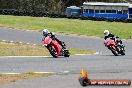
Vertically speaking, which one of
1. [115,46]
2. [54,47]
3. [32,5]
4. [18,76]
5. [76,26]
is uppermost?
[18,76]

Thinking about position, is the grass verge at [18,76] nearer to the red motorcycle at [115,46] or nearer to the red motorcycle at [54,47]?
the red motorcycle at [54,47]

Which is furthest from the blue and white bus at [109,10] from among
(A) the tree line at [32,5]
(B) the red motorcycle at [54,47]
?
(B) the red motorcycle at [54,47]

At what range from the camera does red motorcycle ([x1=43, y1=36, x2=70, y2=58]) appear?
2102 centimetres

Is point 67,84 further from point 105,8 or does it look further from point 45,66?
point 105,8

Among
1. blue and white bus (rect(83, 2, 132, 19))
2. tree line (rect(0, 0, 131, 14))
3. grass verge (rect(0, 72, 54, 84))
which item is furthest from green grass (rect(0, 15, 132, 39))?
tree line (rect(0, 0, 131, 14))

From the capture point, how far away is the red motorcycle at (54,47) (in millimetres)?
21016

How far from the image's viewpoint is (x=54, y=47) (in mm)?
21484

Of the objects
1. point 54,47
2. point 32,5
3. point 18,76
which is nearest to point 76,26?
point 54,47

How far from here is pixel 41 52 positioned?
80.3 feet

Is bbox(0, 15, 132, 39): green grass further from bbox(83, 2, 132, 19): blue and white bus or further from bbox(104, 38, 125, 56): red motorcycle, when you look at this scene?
bbox(104, 38, 125, 56): red motorcycle

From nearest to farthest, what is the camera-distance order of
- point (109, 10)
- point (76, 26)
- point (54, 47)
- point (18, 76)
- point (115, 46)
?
point (18, 76) < point (54, 47) < point (115, 46) < point (76, 26) < point (109, 10)

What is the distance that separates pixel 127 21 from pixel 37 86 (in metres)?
45.2

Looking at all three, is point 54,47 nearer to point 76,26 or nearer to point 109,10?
point 76,26

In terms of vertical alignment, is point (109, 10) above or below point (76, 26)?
below
